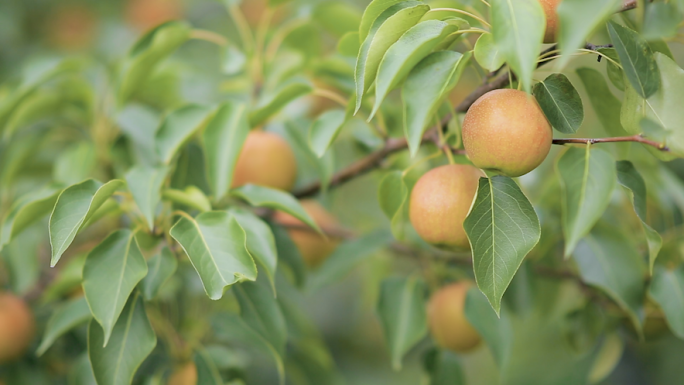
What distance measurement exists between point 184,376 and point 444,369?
1.61 feet

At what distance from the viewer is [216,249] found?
704 millimetres

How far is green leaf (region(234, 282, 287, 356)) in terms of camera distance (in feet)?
2.80

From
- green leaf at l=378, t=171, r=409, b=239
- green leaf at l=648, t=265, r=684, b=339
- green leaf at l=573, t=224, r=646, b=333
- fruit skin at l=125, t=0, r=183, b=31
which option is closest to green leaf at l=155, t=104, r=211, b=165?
green leaf at l=378, t=171, r=409, b=239

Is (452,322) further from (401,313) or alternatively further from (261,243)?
(261,243)

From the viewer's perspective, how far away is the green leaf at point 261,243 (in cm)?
76

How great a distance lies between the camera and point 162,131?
929mm

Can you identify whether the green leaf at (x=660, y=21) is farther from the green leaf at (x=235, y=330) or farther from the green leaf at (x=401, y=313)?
the green leaf at (x=235, y=330)

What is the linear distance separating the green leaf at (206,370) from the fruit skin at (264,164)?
1.08 ft

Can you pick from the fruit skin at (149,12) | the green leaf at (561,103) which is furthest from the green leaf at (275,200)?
the fruit skin at (149,12)

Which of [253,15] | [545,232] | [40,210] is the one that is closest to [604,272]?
[545,232]

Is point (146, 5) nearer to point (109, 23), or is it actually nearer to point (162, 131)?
point (109, 23)

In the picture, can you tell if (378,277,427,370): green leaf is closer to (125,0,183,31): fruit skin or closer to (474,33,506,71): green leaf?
(474,33,506,71): green leaf

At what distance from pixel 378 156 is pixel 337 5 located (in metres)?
0.38

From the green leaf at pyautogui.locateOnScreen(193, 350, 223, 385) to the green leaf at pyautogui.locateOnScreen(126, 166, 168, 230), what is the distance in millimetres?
255
